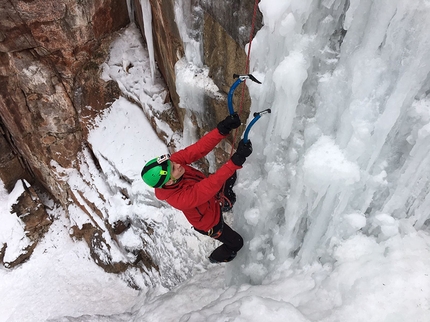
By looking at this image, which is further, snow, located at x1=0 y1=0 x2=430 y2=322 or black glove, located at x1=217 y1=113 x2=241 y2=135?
black glove, located at x1=217 y1=113 x2=241 y2=135

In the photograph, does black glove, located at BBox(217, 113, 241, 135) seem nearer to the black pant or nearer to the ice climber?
the ice climber

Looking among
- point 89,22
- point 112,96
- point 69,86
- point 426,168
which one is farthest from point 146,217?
point 426,168

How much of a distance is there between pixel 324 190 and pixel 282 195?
510 millimetres

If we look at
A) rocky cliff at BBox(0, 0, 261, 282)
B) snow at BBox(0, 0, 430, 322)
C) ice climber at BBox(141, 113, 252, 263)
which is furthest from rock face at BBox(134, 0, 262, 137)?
ice climber at BBox(141, 113, 252, 263)

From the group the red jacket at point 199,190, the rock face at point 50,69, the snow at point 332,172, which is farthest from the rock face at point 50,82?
the red jacket at point 199,190

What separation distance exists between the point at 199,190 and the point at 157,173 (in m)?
0.35

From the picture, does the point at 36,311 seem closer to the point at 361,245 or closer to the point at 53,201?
the point at 53,201

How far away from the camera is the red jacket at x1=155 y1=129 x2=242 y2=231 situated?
241 centimetres

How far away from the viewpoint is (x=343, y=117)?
1.95m

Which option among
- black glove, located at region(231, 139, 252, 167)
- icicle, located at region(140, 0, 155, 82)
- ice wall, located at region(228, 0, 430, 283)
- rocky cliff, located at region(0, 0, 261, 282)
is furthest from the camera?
icicle, located at region(140, 0, 155, 82)

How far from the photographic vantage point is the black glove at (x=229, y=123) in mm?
2559

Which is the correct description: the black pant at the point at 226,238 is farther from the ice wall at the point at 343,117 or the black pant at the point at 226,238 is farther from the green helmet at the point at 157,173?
the green helmet at the point at 157,173

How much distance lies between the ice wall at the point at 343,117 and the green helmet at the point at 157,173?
73 cm

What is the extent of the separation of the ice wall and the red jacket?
396 millimetres
